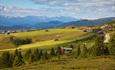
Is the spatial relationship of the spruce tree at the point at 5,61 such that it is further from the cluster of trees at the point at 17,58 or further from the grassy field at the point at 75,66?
the grassy field at the point at 75,66

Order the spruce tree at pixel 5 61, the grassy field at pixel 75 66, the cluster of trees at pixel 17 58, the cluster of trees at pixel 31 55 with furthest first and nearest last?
1. the cluster of trees at pixel 31 55
2. the cluster of trees at pixel 17 58
3. the spruce tree at pixel 5 61
4. the grassy field at pixel 75 66

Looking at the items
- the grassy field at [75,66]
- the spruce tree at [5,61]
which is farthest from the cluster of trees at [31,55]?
the grassy field at [75,66]

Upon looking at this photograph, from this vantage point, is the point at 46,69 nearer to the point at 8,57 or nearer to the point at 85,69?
the point at 85,69

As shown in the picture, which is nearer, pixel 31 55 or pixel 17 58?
pixel 17 58

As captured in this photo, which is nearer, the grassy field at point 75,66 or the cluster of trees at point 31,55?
the grassy field at point 75,66

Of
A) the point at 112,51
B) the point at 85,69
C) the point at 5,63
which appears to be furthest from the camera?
the point at 112,51

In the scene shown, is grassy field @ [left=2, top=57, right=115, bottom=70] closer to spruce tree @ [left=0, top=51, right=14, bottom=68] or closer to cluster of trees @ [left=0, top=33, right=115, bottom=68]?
spruce tree @ [left=0, top=51, right=14, bottom=68]

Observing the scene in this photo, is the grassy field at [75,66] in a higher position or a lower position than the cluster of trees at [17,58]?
higher

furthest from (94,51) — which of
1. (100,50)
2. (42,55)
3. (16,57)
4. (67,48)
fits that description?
(67,48)

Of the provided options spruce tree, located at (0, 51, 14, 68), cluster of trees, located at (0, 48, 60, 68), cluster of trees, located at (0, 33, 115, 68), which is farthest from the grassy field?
cluster of trees, located at (0, 33, 115, 68)

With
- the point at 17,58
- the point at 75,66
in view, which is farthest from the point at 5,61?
the point at 75,66

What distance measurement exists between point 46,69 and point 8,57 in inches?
1702

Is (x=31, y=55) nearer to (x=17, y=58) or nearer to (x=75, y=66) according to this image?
(x=17, y=58)

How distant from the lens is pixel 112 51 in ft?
465
